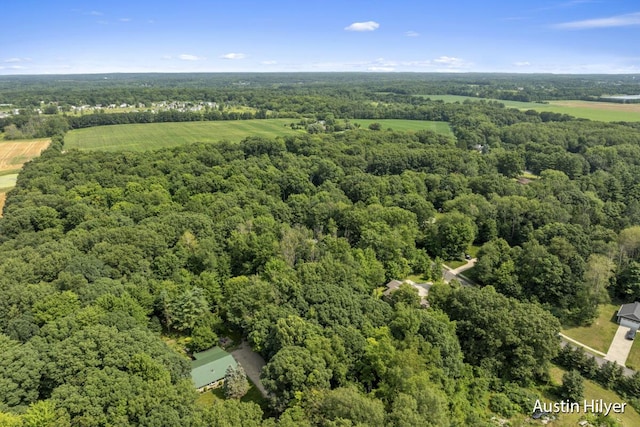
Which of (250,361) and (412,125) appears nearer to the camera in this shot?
(250,361)

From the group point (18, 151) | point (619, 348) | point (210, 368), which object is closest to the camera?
point (210, 368)

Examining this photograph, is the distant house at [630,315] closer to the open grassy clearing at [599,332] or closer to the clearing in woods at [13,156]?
the open grassy clearing at [599,332]

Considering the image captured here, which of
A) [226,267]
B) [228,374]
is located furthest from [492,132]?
[228,374]

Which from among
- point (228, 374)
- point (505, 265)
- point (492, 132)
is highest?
point (492, 132)

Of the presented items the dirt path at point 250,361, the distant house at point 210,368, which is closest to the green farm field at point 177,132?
the dirt path at point 250,361

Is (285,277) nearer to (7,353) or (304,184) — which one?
(7,353)

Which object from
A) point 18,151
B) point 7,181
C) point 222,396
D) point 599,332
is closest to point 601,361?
point 599,332

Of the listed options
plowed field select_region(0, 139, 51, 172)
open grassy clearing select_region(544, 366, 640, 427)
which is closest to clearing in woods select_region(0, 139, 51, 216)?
plowed field select_region(0, 139, 51, 172)

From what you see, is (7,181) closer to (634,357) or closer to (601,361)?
(601,361)
